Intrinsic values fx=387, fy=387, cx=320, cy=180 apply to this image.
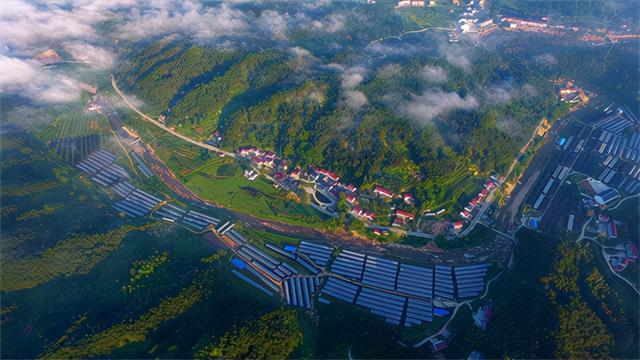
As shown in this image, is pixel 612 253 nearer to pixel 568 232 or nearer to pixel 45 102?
pixel 568 232

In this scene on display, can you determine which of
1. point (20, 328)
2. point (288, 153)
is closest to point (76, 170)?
point (20, 328)

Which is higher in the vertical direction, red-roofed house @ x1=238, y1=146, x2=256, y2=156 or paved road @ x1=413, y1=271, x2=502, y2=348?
red-roofed house @ x1=238, y1=146, x2=256, y2=156

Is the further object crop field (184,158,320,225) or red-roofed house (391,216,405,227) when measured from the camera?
crop field (184,158,320,225)

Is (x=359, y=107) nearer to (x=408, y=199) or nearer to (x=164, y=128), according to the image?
(x=408, y=199)

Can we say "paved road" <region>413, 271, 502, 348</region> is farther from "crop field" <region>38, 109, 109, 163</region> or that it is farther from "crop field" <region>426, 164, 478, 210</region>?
"crop field" <region>38, 109, 109, 163</region>

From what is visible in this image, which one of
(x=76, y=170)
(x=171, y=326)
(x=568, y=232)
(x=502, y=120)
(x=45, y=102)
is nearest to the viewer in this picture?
(x=171, y=326)

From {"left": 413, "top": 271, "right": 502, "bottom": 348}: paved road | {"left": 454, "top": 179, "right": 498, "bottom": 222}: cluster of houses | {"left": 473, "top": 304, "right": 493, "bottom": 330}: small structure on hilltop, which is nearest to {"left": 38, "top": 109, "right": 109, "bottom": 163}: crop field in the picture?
{"left": 413, "top": 271, "right": 502, "bottom": 348}: paved road

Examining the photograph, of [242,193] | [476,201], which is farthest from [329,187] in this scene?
[476,201]

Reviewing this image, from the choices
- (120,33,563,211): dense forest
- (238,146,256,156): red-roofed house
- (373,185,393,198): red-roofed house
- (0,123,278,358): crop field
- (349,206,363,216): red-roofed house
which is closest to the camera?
(0,123,278,358): crop field
